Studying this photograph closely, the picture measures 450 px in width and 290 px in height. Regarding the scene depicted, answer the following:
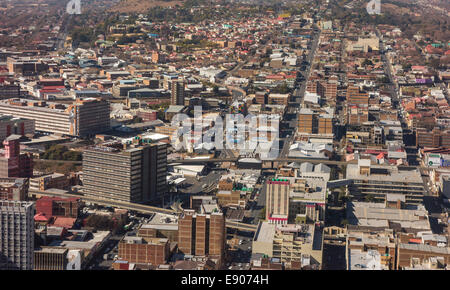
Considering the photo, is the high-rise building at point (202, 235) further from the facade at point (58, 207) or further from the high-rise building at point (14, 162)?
the high-rise building at point (14, 162)

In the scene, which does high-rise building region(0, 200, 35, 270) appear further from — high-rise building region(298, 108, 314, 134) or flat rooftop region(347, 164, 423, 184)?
high-rise building region(298, 108, 314, 134)

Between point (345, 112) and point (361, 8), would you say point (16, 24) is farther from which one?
point (345, 112)

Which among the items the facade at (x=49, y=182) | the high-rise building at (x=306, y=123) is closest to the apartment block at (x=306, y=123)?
the high-rise building at (x=306, y=123)

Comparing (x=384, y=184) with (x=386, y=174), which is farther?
(x=386, y=174)

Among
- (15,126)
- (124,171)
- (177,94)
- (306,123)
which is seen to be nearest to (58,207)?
(124,171)

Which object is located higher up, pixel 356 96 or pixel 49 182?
pixel 356 96

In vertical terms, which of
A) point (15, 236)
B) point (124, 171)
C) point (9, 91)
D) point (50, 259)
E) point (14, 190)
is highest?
point (9, 91)

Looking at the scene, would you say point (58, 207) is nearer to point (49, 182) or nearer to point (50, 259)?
point (49, 182)

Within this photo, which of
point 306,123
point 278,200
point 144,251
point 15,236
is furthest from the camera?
point 306,123
